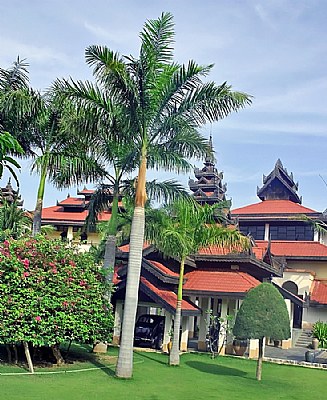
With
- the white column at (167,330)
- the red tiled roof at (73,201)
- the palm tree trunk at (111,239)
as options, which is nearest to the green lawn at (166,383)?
the white column at (167,330)

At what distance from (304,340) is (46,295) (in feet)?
61.2

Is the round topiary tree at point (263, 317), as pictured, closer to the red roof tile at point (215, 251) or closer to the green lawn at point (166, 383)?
the green lawn at point (166, 383)

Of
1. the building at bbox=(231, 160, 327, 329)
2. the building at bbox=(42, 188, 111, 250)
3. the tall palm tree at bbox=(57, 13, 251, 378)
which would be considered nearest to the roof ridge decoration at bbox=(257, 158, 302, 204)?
the building at bbox=(231, 160, 327, 329)

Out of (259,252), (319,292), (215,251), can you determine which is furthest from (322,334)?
(319,292)

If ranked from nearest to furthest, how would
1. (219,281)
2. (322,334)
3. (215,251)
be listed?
(219,281) < (322,334) < (215,251)

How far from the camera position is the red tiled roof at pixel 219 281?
20453 millimetres

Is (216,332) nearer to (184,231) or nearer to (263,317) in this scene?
(184,231)

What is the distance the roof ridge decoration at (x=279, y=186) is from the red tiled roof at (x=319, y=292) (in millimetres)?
7847

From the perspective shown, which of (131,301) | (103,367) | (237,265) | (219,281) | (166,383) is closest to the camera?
(166,383)

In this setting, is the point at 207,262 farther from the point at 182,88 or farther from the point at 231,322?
the point at 182,88

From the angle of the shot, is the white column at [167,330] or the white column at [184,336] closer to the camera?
the white column at [167,330]

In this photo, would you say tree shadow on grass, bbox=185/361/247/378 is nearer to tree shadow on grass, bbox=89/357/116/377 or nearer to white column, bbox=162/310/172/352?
white column, bbox=162/310/172/352

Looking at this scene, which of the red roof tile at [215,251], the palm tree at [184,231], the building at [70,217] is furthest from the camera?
the building at [70,217]

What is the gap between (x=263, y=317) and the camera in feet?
45.5
